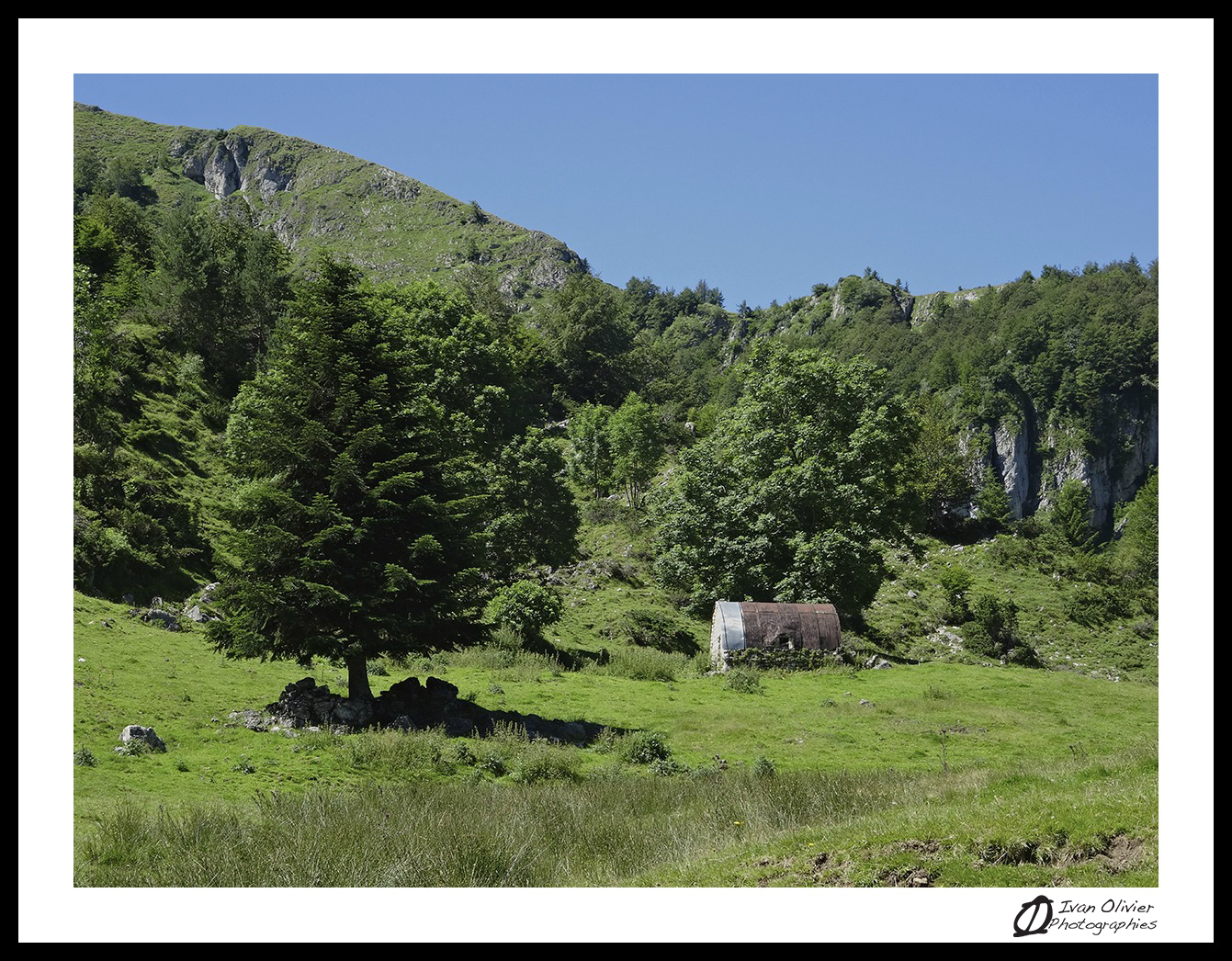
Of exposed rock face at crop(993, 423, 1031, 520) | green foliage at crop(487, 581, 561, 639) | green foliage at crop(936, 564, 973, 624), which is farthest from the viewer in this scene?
exposed rock face at crop(993, 423, 1031, 520)

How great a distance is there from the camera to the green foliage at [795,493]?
121 feet

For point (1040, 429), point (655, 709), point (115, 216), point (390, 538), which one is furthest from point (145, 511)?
point (1040, 429)

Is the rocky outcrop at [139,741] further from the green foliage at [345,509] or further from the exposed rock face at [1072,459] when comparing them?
the exposed rock face at [1072,459]

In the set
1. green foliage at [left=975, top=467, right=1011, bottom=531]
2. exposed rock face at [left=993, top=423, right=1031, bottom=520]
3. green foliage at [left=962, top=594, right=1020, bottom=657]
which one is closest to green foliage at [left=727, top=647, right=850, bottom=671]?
green foliage at [left=962, top=594, right=1020, bottom=657]

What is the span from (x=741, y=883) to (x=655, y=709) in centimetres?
1403

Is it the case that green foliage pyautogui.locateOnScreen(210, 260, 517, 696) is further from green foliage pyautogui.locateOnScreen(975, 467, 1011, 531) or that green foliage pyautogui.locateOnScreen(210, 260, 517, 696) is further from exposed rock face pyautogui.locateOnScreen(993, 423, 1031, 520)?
exposed rock face pyautogui.locateOnScreen(993, 423, 1031, 520)

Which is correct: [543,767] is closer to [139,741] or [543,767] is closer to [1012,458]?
[139,741]

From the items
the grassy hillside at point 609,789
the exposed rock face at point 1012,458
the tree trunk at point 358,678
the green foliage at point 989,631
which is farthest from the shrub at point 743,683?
the exposed rock face at point 1012,458

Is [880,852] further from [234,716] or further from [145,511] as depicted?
[145,511]

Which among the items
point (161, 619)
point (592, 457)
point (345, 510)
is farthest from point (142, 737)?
point (592, 457)

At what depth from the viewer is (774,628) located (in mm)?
31828
